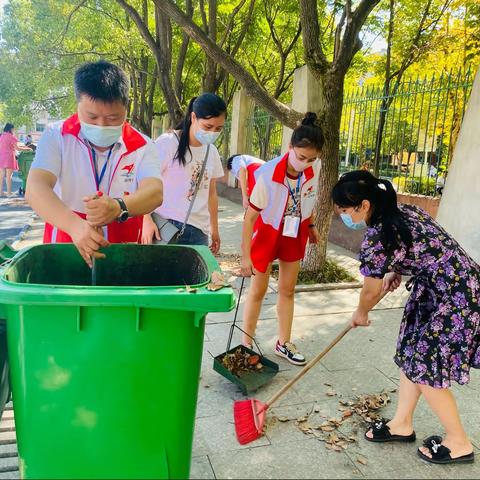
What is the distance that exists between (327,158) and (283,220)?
88.5 inches

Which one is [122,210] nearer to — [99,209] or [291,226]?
[99,209]

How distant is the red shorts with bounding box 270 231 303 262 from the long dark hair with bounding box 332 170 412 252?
931mm

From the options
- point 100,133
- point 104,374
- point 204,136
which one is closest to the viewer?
point 104,374

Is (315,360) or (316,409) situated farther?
Answer: (316,409)

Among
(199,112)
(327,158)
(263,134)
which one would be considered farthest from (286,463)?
(263,134)

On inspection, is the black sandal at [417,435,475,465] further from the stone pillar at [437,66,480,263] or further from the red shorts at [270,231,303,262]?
the stone pillar at [437,66,480,263]

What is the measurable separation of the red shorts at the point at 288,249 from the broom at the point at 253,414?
2.55 ft

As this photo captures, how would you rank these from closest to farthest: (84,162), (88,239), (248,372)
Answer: (88,239) < (84,162) < (248,372)

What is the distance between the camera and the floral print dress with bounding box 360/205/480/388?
7.20 feet

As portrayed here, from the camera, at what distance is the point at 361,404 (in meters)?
2.87

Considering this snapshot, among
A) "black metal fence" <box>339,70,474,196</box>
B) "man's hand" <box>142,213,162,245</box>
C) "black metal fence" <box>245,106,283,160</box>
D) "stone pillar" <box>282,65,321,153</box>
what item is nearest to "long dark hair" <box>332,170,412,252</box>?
"man's hand" <box>142,213,162,245</box>

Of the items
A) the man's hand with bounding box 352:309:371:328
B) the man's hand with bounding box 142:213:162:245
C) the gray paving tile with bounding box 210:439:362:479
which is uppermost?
the man's hand with bounding box 142:213:162:245

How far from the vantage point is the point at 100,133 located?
196cm

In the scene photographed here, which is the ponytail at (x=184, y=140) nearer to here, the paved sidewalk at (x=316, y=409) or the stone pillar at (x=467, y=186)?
the paved sidewalk at (x=316, y=409)
